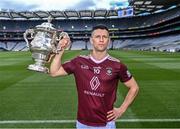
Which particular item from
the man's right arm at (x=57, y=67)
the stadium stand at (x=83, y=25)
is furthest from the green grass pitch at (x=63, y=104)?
the stadium stand at (x=83, y=25)

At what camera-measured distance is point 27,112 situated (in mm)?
10734

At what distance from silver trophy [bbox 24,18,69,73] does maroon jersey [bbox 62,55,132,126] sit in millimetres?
433

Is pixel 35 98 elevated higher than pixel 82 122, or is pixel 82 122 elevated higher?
pixel 82 122

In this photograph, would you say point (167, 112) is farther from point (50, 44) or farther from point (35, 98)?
point (50, 44)

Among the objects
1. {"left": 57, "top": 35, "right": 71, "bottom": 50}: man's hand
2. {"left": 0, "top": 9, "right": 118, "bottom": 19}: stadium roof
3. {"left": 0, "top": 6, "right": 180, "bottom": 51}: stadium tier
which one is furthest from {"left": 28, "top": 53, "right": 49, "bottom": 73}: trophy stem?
{"left": 0, "top": 6, "right": 180, "bottom": 51}: stadium tier

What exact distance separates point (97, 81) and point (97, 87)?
0.22 feet

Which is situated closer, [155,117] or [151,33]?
[155,117]

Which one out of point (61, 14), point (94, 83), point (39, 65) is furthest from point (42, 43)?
point (61, 14)

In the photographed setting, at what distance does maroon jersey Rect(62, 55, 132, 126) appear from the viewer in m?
4.64

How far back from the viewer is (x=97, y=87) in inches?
183

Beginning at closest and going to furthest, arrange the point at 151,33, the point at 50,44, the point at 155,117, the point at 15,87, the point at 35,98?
1. the point at 50,44
2. the point at 155,117
3. the point at 35,98
4. the point at 15,87
5. the point at 151,33

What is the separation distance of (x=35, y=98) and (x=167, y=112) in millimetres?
4554

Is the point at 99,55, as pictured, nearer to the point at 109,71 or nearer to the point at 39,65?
the point at 109,71

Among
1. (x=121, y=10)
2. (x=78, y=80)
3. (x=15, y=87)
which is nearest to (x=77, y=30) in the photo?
Answer: (x=121, y=10)
